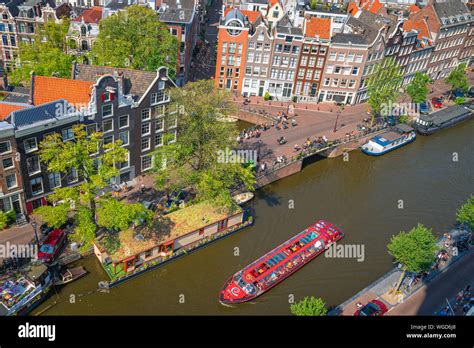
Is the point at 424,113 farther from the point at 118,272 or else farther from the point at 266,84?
the point at 118,272

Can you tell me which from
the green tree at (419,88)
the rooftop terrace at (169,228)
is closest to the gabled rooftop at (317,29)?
the green tree at (419,88)

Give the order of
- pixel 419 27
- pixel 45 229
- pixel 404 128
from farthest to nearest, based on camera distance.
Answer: pixel 419 27, pixel 404 128, pixel 45 229

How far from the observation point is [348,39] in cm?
9844

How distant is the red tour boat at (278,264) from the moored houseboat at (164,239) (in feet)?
25.3

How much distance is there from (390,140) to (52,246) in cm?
6644

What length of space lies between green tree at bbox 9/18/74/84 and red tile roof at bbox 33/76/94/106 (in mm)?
8867

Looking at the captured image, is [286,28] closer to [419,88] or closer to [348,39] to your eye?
[348,39]

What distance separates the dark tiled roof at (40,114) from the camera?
5284 centimetres

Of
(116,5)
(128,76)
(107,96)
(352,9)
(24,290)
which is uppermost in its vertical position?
(352,9)

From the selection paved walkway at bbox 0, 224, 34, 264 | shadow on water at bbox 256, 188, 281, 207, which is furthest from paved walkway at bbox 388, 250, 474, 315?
paved walkway at bbox 0, 224, 34, 264

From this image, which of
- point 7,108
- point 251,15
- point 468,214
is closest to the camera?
point 7,108

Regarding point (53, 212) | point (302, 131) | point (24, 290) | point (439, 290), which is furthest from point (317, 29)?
point (24, 290)

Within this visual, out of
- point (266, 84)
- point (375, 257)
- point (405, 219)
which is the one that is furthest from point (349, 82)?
point (375, 257)

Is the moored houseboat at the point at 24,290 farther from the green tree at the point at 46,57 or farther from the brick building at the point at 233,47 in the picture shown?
the brick building at the point at 233,47
